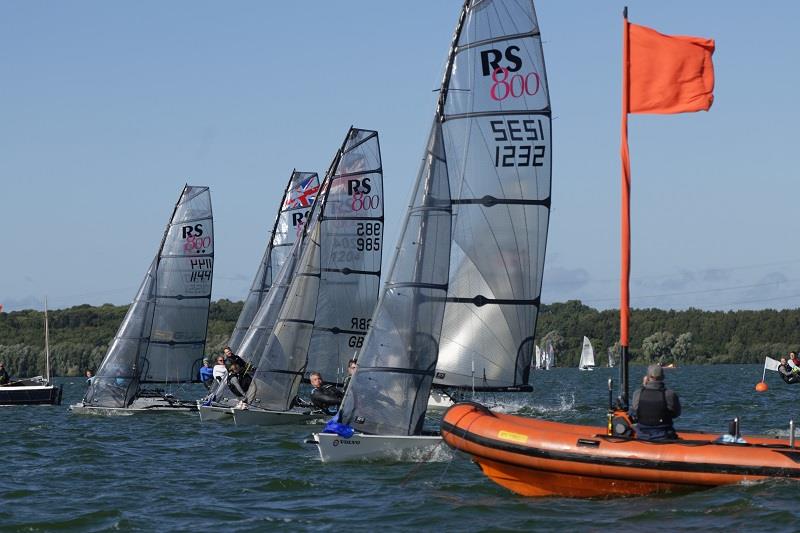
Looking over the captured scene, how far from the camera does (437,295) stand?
20.9m

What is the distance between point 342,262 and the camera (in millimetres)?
32438

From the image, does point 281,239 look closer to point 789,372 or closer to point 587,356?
point 789,372

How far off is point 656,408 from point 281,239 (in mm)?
28366

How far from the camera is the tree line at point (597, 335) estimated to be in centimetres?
12383

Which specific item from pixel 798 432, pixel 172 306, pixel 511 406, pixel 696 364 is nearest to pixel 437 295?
pixel 798 432

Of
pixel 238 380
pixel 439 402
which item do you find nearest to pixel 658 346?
pixel 439 402

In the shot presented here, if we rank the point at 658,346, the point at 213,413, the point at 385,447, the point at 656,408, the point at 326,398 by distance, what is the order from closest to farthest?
the point at 656,408 < the point at 385,447 < the point at 326,398 < the point at 213,413 < the point at 658,346

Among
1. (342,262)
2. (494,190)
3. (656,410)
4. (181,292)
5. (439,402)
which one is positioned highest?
(494,190)

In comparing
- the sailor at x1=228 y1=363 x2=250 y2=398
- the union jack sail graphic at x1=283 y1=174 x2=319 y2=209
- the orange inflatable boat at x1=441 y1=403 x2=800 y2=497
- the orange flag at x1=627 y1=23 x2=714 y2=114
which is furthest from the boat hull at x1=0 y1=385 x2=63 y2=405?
the orange flag at x1=627 y1=23 x2=714 y2=114

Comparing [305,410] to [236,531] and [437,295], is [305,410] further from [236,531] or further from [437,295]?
[236,531]

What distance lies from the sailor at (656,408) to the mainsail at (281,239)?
89.9 ft

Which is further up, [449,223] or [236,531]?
[449,223]

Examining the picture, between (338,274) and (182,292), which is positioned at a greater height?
(338,274)

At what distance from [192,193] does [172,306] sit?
11.7 ft
